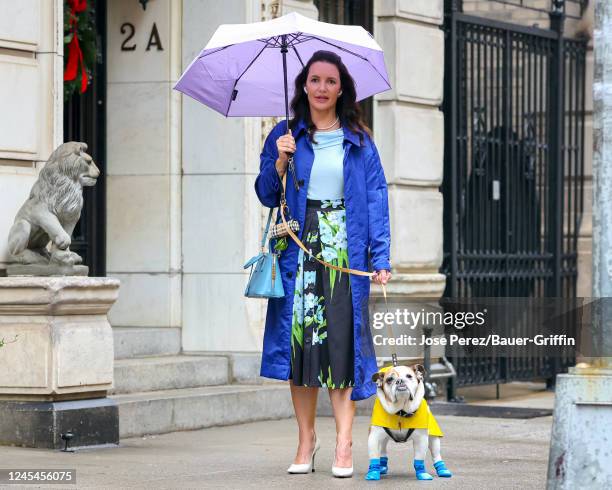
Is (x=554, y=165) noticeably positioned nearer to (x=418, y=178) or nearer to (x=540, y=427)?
(x=418, y=178)

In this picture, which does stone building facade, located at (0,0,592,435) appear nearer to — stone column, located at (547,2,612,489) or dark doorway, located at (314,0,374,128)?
dark doorway, located at (314,0,374,128)

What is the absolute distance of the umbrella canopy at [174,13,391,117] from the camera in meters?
8.69

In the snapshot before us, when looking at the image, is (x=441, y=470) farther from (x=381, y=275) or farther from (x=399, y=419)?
(x=381, y=275)

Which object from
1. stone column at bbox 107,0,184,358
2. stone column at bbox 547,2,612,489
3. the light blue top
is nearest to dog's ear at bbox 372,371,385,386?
the light blue top

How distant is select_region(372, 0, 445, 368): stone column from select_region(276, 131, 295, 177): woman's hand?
15.3 feet

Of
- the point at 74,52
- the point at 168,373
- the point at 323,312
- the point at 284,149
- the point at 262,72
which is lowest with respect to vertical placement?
the point at 168,373

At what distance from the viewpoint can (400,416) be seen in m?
7.99

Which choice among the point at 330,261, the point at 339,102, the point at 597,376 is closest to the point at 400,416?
the point at 330,261

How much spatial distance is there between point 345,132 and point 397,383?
1.31 m

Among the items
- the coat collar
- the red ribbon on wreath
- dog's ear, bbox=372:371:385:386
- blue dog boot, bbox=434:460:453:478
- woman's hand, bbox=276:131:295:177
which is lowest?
blue dog boot, bbox=434:460:453:478

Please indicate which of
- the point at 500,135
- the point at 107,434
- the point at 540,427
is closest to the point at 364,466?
the point at 107,434

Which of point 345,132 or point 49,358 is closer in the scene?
point 345,132

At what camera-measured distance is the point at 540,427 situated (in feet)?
37.9

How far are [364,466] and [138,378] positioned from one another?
2.48 metres
